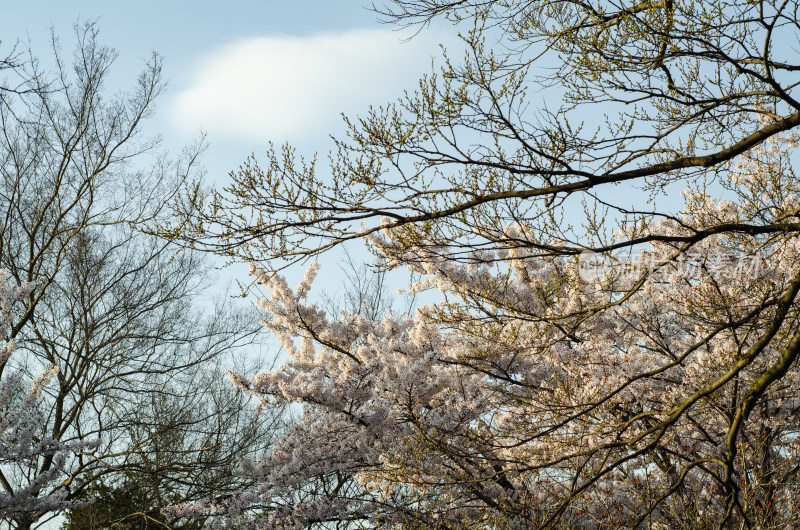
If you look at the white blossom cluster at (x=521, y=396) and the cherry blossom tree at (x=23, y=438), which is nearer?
the white blossom cluster at (x=521, y=396)

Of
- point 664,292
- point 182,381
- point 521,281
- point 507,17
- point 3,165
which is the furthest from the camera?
point 182,381

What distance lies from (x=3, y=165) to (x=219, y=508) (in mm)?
7144

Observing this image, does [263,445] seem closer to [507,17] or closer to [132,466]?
[132,466]

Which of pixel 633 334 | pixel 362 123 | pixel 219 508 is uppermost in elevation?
pixel 633 334

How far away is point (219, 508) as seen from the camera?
26.5ft

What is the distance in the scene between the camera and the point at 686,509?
631cm

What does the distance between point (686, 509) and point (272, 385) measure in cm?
441

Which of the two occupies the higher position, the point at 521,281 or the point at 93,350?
the point at 521,281

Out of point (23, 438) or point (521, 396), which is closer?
point (521, 396)

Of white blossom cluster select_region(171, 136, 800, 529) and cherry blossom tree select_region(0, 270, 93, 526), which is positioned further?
cherry blossom tree select_region(0, 270, 93, 526)

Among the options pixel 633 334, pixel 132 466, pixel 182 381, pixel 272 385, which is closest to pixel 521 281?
pixel 633 334

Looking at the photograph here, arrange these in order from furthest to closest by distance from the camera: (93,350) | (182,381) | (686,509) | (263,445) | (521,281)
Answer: (263,445) < (182,381) < (93,350) < (521,281) < (686,509)

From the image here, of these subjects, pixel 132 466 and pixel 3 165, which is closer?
pixel 132 466

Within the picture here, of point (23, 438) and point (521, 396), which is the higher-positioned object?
point (521, 396)
